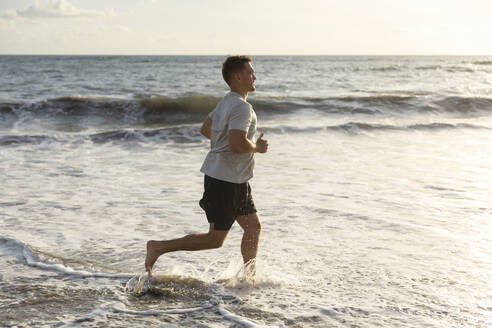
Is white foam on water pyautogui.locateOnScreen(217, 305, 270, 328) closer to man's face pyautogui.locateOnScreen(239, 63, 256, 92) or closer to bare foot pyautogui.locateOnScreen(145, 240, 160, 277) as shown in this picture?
bare foot pyautogui.locateOnScreen(145, 240, 160, 277)

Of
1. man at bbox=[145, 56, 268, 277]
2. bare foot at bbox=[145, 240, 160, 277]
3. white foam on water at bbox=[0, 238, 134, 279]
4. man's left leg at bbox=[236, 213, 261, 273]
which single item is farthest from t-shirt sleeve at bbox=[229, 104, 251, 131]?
white foam on water at bbox=[0, 238, 134, 279]

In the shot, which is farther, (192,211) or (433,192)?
(433,192)

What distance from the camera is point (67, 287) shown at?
4113 millimetres

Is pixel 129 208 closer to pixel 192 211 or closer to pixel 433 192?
pixel 192 211

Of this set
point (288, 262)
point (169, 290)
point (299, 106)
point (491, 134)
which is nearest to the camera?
point (169, 290)

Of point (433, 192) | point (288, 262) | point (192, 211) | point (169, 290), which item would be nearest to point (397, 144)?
point (433, 192)

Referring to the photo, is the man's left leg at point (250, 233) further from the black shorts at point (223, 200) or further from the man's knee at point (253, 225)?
the black shorts at point (223, 200)

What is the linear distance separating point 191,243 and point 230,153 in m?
0.78

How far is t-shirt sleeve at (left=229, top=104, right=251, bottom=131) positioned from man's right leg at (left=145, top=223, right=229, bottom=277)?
0.80m

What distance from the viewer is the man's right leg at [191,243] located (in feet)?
12.5

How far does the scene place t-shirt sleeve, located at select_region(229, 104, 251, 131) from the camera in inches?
135

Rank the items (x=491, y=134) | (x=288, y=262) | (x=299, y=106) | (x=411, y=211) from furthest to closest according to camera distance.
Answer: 1. (x=299, y=106)
2. (x=491, y=134)
3. (x=411, y=211)
4. (x=288, y=262)

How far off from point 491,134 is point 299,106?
7.59 m

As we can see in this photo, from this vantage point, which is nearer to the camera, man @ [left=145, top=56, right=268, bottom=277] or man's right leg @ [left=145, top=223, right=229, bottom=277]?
man @ [left=145, top=56, right=268, bottom=277]
